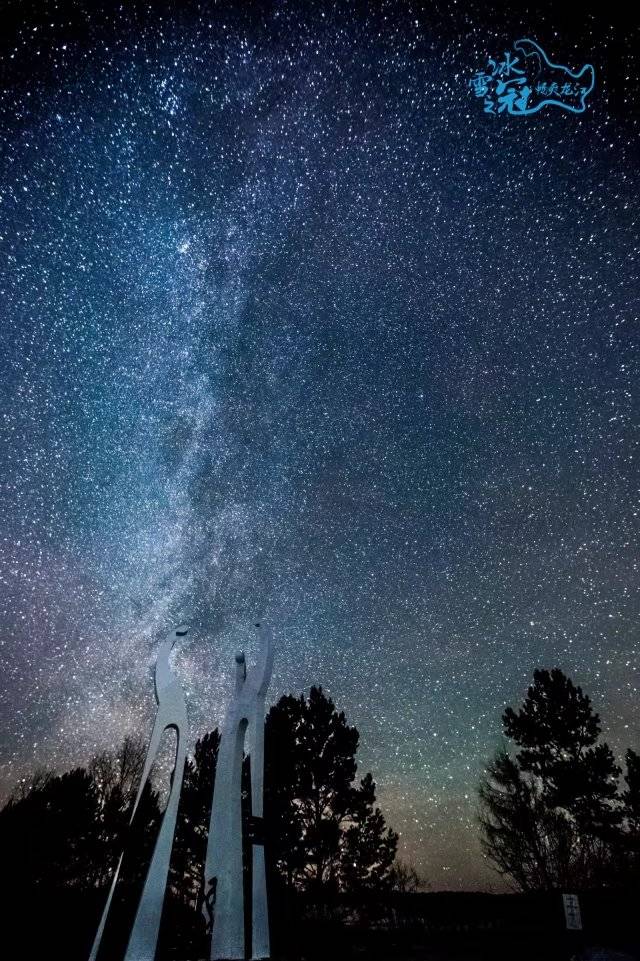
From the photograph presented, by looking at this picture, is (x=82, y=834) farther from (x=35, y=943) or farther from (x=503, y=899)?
(x=503, y=899)

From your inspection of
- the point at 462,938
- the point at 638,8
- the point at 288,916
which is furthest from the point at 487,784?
the point at 638,8

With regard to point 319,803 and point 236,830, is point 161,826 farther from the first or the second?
point 319,803

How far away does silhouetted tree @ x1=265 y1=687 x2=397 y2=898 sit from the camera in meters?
20.5

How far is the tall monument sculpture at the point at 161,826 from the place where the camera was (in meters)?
8.88

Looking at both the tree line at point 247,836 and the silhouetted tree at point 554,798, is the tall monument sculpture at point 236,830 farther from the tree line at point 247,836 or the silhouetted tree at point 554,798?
the silhouetted tree at point 554,798

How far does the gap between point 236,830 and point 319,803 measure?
1356 cm

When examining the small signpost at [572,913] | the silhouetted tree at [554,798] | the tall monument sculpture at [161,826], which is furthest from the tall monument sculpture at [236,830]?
the silhouetted tree at [554,798]

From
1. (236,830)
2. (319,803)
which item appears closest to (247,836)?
(319,803)

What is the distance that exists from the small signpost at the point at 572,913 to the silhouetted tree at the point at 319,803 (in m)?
11.0

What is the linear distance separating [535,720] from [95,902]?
1923cm

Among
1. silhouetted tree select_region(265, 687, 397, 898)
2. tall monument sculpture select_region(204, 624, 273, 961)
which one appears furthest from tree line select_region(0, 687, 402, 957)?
tall monument sculpture select_region(204, 624, 273, 961)

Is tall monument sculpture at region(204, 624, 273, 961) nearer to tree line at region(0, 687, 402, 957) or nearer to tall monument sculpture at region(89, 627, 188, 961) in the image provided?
tall monument sculpture at region(89, 627, 188, 961)

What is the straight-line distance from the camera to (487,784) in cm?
2703

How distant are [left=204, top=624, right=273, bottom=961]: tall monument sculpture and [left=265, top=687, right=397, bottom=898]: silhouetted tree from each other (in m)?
10.9
